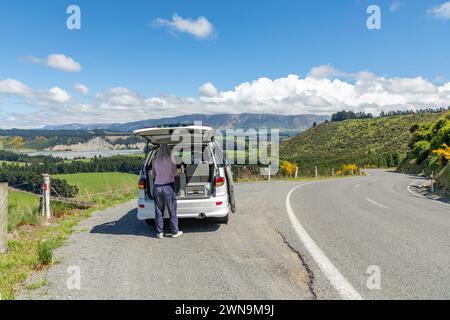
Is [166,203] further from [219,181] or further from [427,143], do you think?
[427,143]

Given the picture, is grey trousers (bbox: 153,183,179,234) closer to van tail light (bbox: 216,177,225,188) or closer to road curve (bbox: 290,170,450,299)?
Result: van tail light (bbox: 216,177,225,188)

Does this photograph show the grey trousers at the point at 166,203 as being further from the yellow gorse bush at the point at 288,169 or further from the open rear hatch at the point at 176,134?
the yellow gorse bush at the point at 288,169

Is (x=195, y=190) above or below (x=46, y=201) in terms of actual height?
above

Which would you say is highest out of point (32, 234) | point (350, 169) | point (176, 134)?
point (176, 134)

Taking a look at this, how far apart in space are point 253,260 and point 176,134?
333cm

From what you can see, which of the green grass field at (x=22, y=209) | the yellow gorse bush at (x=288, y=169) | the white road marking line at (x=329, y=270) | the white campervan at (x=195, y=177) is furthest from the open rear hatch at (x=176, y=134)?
the yellow gorse bush at (x=288, y=169)

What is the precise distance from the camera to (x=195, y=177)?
8.53 metres

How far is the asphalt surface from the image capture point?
4.08m

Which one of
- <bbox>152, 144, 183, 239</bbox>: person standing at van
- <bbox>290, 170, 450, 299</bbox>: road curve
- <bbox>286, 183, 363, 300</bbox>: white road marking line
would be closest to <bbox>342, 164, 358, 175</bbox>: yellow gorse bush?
<bbox>290, 170, 450, 299</bbox>: road curve

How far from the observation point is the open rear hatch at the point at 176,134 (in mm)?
7082

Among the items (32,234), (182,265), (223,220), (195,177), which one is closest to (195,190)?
(195,177)

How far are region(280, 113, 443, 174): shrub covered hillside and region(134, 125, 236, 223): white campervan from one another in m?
75.3

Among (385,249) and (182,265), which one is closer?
(182,265)

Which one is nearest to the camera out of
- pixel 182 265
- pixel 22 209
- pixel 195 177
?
pixel 182 265
